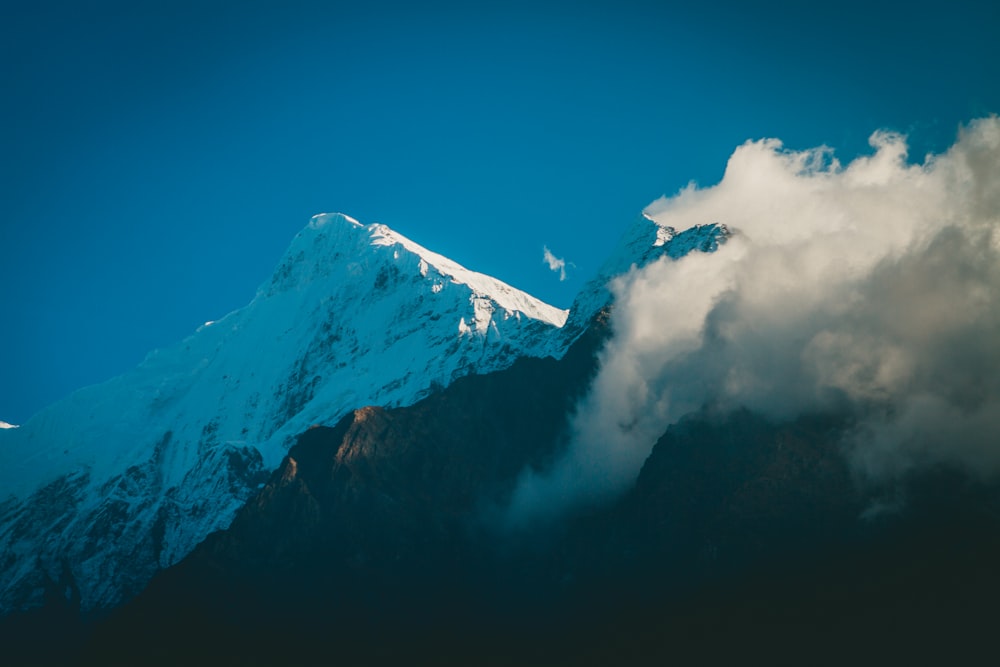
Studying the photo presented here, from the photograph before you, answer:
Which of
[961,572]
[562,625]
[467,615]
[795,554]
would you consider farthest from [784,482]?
[467,615]

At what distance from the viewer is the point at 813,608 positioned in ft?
526

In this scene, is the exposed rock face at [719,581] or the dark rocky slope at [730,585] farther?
the exposed rock face at [719,581]

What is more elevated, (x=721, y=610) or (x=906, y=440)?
(x=906, y=440)

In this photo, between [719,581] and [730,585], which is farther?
[719,581]

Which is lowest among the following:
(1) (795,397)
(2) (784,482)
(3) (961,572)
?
(3) (961,572)

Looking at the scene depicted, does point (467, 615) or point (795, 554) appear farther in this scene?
point (467, 615)

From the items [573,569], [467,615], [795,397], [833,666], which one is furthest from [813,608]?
[467,615]

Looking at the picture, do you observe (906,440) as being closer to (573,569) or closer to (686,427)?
(686,427)

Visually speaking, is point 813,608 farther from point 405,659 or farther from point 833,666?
point 405,659

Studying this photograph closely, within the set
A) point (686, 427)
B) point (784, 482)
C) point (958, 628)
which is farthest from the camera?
point (686, 427)

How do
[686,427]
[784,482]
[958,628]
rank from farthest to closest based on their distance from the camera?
[686,427] < [784,482] < [958,628]

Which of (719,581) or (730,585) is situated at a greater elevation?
(719,581)

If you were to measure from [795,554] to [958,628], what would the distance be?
2659cm

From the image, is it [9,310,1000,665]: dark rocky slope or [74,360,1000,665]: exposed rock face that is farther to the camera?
[74,360,1000,665]: exposed rock face
